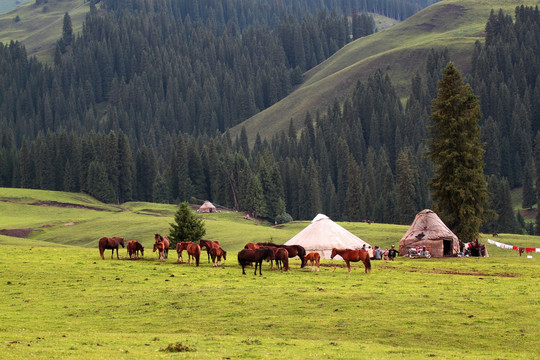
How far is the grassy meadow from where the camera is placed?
24.2 m

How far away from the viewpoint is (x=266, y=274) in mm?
40625

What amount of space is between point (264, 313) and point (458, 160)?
40.8 m

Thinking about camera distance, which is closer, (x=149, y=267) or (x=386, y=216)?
(x=149, y=267)

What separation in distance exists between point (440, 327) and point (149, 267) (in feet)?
69.3

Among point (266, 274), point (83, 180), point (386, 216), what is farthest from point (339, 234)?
point (83, 180)

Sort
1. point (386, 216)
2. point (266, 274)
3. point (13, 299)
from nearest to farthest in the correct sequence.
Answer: point (13, 299), point (266, 274), point (386, 216)

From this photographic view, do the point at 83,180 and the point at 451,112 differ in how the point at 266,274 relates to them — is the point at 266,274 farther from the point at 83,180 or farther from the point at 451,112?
the point at 83,180

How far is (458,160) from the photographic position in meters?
65.9

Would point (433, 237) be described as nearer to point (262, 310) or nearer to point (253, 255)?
point (253, 255)

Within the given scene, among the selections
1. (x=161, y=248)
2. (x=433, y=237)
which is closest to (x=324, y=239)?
(x=433, y=237)

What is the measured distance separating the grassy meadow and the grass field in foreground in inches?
1.9

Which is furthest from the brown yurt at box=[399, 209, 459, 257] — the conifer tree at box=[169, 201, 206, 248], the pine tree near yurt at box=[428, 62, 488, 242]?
the conifer tree at box=[169, 201, 206, 248]

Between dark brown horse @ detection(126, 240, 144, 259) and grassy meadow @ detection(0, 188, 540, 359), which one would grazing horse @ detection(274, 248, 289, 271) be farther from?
dark brown horse @ detection(126, 240, 144, 259)

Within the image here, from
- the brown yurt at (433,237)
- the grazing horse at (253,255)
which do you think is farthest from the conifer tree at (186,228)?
the grazing horse at (253,255)
